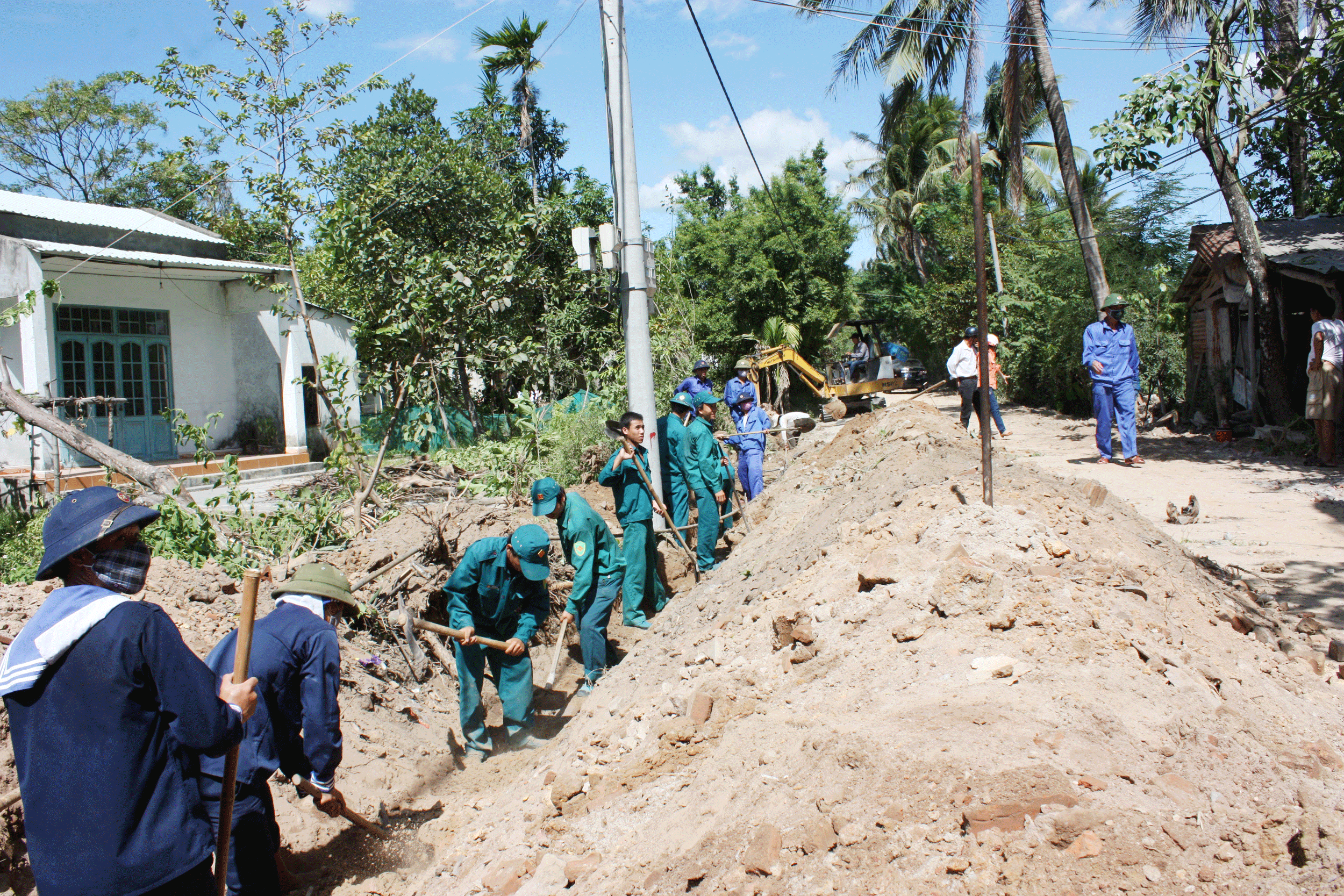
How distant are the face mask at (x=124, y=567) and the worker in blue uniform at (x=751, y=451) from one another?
7440 mm

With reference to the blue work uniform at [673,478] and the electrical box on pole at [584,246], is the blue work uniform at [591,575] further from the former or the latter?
the electrical box on pole at [584,246]

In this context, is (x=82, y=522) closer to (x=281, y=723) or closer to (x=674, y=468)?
(x=281, y=723)

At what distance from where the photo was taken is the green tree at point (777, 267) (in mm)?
24109

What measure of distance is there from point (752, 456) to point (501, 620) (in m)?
4.82

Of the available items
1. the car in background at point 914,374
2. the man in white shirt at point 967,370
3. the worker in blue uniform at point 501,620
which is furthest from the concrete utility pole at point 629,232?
the car in background at point 914,374

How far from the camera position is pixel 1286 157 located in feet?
51.4

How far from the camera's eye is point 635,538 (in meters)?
6.79

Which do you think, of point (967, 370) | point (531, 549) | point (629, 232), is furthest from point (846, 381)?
point (531, 549)

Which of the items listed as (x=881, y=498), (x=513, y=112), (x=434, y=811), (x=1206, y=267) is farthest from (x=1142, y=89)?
(x=513, y=112)

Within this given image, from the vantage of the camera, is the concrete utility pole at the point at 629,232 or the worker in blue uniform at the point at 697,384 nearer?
the concrete utility pole at the point at 629,232

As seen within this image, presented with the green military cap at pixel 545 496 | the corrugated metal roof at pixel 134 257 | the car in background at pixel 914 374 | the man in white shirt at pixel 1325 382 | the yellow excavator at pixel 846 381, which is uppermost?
the corrugated metal roof at pixel 134 257

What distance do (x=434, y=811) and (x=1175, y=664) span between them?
138 inches

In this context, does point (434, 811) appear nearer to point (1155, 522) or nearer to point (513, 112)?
point (1155, 522)

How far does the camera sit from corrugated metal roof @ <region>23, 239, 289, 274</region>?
11.8 m
